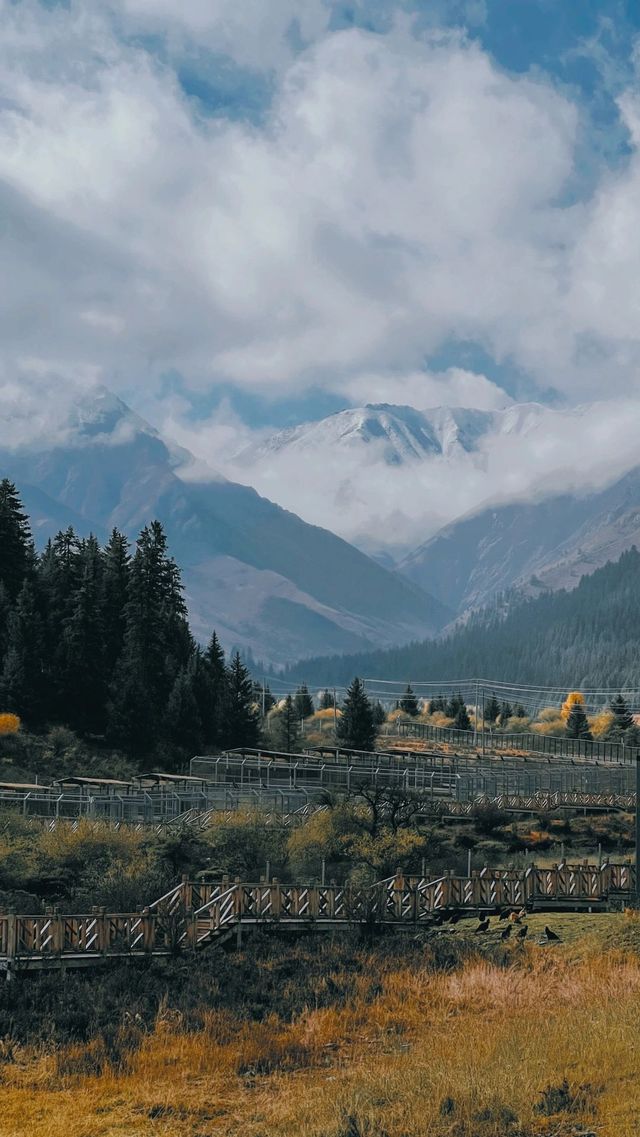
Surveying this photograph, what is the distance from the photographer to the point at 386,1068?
93.0 ft

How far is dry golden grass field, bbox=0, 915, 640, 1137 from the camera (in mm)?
24984

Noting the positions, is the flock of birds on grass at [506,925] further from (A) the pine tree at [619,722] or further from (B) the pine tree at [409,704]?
(B) the pine tree at [409,704]

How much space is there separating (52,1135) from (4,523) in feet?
291

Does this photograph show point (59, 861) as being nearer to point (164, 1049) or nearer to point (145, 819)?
point (145, 819)

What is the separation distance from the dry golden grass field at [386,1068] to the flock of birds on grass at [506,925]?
155 inches

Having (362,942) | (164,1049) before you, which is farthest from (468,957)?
(164,1049)

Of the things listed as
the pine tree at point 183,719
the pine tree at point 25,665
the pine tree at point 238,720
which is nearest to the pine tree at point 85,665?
the pine tree at point 25,665

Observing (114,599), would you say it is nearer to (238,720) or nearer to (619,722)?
(238,720)

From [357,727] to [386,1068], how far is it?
91813mm

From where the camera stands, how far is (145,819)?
65812 millimetres

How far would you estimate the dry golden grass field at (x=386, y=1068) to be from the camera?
24984 millimetres

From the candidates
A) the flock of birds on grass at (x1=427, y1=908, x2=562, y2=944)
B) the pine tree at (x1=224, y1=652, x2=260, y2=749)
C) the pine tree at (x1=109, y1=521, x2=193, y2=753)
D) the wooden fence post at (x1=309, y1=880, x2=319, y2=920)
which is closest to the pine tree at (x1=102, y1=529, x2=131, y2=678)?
the pine tree at (x1=109, y1=521, x2=193, y2=753)

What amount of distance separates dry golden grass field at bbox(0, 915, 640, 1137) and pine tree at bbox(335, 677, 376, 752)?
270 ft

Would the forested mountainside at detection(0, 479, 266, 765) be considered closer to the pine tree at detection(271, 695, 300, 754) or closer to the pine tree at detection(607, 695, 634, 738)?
the pine tree at detection(271, 695, 300, 754)
